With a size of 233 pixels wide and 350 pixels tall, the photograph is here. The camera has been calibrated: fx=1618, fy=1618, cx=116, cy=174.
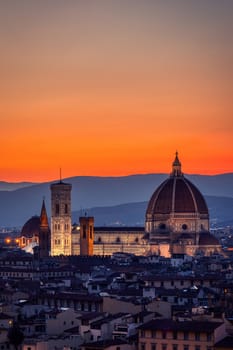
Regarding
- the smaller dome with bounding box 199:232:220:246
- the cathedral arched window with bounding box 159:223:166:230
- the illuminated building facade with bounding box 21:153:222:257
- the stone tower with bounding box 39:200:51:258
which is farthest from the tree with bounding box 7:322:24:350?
the cathedral arched window with bounding box 159:223:166:230

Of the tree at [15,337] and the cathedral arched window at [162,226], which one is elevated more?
the cathedral arched window at [162,226]

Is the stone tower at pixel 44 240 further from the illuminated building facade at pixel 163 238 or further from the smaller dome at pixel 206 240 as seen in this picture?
the smaller dome at pixel 206 240

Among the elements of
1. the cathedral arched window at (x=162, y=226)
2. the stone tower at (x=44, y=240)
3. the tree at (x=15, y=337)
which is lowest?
the tree at (x=15, y=337)

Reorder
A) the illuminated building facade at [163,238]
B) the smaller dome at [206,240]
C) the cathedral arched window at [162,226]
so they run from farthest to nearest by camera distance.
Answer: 1. the cathedral arched window at [162,226]
2. the smaller dome at [206,240]
3. the illuminated building facade at [163,238]

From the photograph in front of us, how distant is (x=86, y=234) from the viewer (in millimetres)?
193250

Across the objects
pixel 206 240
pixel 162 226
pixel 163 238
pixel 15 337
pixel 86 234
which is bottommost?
pixel 15 337

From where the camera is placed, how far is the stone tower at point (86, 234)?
192125 millimetres

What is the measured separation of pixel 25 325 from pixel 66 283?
3870cm

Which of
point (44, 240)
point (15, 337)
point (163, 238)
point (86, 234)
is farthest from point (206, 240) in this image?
point (15, 337)

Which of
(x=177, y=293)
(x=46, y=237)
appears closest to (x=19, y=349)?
(x=177, y=293)

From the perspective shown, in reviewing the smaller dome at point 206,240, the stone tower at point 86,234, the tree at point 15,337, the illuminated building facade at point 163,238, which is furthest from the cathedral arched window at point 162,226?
the tree at point 15,337

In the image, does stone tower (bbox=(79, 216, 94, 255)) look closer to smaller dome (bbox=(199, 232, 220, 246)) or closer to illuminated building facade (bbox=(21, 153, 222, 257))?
illuminated building facade (bbox=(21, 153, 222, 257))

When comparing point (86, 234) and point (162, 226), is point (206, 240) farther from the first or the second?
point (86, 234)

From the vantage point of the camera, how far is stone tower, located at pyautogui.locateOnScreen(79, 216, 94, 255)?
192 meters
